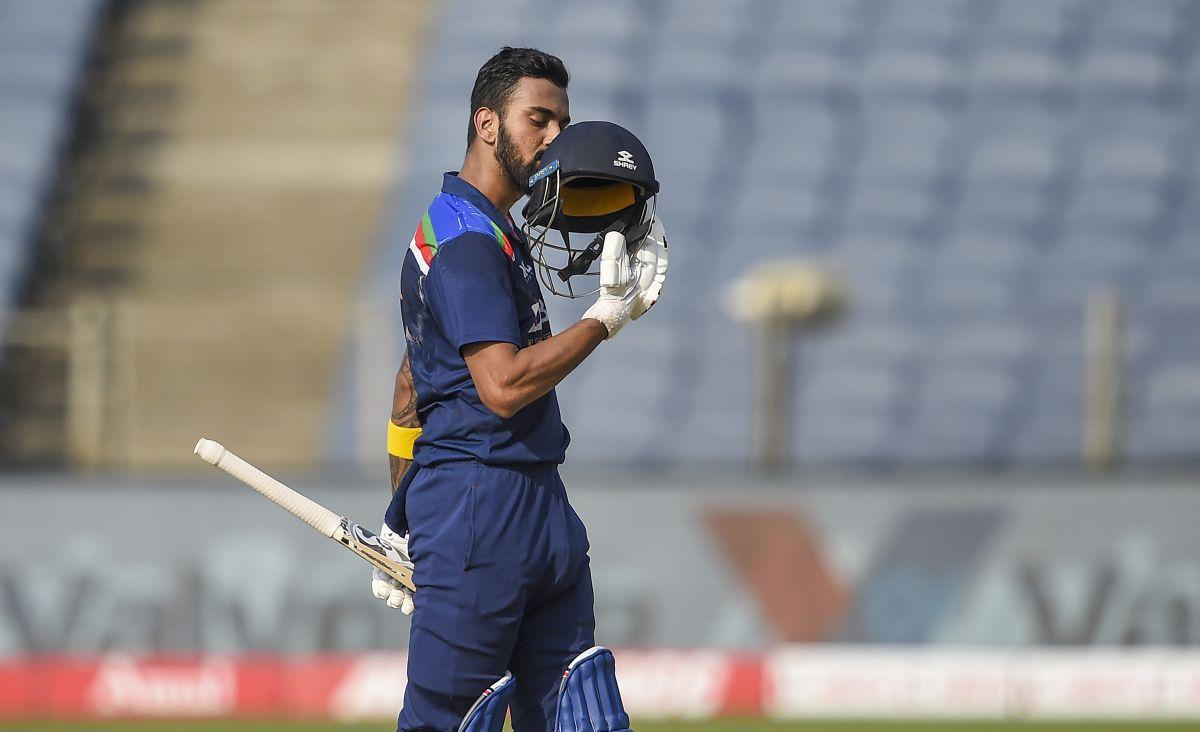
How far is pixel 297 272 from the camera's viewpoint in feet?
48.6

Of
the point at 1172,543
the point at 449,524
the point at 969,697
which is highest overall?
the point at 449,524

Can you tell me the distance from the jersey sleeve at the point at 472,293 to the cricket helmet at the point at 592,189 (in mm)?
108

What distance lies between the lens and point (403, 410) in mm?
4246

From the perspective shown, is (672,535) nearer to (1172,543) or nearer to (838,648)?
(838,648)

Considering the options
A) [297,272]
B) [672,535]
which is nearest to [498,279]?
[672,535]

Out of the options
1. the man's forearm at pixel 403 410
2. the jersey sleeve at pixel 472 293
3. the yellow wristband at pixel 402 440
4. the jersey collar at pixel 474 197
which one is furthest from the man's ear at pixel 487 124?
the yellow wristband at pixel 402 440

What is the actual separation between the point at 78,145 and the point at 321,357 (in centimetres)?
628

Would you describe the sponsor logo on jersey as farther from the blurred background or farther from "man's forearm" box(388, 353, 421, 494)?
the blurred background

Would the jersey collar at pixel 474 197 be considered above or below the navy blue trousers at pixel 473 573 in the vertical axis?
above

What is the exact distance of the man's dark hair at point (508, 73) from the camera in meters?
4.03

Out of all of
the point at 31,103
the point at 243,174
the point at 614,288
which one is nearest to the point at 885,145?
the point at 243,174

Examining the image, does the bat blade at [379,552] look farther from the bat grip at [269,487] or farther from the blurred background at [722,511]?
the blurred background at [722,511]

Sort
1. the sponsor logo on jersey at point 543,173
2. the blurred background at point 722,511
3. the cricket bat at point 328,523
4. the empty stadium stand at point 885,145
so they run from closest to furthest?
1. the sponsor logo on jersey at point 543,173
2. the cricket bat at point 328,523
3. the blurred background at point 722,511
4. the empty stadium stand at point 885,145

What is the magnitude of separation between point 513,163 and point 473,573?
36.1 inches
